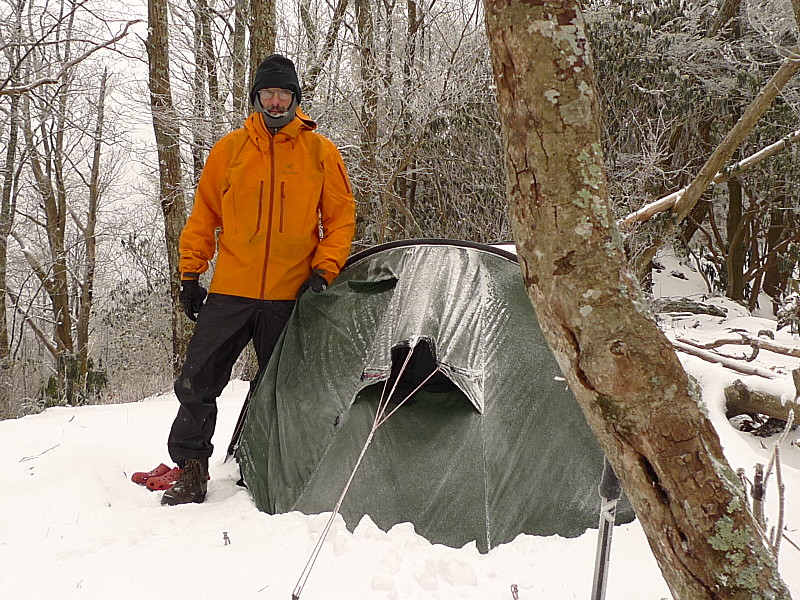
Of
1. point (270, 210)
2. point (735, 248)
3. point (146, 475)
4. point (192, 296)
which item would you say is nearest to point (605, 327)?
point (270, 210)

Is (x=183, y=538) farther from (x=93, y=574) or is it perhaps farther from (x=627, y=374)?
(x=627, y=374)

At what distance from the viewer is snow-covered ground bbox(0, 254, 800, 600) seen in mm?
2078

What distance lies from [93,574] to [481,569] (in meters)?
1.28

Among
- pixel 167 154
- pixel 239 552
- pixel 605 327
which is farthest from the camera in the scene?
pixel 167 154

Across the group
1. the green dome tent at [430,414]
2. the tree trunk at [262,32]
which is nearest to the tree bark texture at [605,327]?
the green dome tent at [430,414]

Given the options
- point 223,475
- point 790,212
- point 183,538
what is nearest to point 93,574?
point 183,538

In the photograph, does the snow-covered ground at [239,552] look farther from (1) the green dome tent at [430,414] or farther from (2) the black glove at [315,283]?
(2) the black glove at [315,283]

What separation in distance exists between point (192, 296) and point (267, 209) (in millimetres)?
588

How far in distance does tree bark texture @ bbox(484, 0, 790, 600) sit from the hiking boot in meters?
2.27

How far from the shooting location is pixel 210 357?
3068 mm

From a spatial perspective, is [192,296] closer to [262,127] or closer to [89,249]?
[262,127]

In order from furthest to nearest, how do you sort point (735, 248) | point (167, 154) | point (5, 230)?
point (5, 230), point (735, 248), point (167, 154)

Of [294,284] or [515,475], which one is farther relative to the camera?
[294,284]

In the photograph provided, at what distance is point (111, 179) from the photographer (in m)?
17.5
